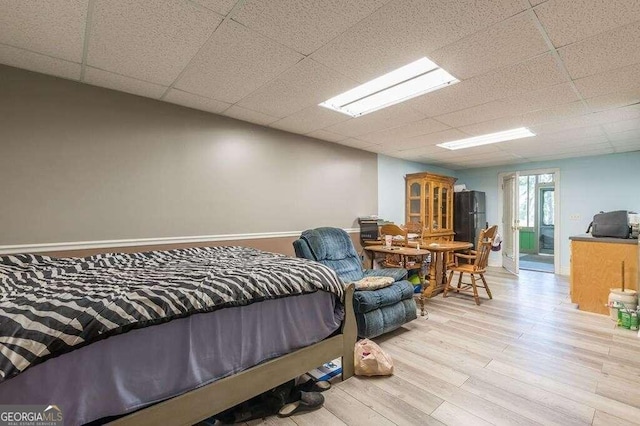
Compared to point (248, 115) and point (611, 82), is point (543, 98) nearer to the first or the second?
point (611, 82)

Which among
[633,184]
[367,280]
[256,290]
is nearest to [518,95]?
[367,280]

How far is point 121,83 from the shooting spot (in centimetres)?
246

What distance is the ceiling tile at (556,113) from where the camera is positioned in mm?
2871

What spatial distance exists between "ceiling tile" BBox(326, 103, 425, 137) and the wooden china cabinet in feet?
6.92

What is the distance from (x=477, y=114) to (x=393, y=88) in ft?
3.76

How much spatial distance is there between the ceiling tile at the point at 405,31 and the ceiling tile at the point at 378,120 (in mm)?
915

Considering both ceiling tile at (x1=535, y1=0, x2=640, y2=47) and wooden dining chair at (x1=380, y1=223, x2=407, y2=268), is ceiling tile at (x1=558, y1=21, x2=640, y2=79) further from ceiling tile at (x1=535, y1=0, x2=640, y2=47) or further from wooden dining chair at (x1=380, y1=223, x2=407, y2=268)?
wooden dining chair at (x1=380, y1=223, x2=407, y2=268)

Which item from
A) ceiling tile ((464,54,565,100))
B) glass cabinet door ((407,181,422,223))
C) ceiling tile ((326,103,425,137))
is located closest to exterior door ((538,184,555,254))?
glass cabinet door ((407,181,422,223))

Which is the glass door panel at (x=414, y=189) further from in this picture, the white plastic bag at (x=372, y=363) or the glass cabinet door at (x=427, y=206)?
the white plastic bag at (x=372, y=363)

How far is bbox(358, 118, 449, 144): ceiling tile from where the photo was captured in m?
3.47

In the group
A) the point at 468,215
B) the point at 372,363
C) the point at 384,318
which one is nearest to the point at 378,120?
the point at 384,318

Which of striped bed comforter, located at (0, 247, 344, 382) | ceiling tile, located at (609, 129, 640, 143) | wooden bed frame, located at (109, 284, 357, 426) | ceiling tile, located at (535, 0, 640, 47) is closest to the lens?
striped bed comforter, located at (0, 247, 344, 382)

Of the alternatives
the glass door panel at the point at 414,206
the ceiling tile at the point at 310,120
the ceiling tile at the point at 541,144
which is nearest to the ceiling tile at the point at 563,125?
the ceiling tile at the point at 541,144

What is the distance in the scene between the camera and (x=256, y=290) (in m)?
1.65
